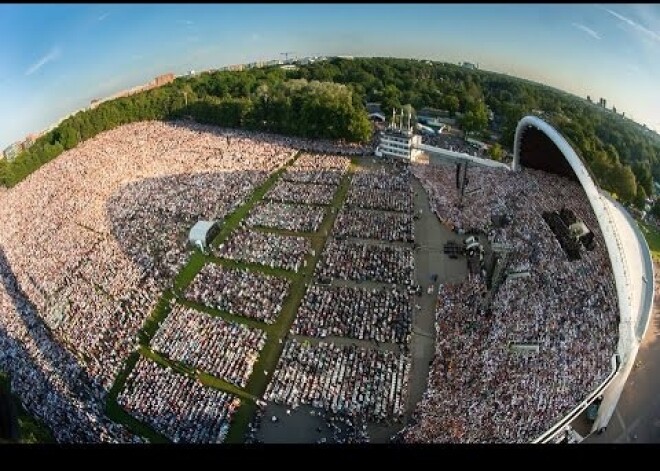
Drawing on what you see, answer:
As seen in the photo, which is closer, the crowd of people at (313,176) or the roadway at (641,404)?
the roadway at (641,404)

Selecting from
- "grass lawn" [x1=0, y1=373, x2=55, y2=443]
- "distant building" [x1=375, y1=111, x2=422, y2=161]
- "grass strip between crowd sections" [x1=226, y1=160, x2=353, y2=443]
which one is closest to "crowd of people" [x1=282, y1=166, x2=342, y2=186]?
"distant building" [x1=375, y1=111, x2=422, y2=161]

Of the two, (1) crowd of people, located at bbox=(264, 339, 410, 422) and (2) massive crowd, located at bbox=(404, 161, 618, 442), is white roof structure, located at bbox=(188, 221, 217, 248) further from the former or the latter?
(2) massive crowd, located at bbox=(404, 161, 618, 442)

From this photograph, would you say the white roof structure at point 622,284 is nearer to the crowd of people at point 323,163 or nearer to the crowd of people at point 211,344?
the crowd of people at point 211,344

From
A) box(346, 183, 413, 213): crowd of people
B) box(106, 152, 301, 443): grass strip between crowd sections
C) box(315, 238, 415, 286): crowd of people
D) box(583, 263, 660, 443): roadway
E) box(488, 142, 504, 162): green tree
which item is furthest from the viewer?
box(488, 142, 504, 162): green tree

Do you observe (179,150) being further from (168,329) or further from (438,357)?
(438,357)

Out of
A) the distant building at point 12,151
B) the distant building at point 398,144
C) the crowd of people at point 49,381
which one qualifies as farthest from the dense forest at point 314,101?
the crowd of people at point 49,381

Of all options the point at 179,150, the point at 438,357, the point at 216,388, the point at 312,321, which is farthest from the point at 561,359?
the point at 179,150
